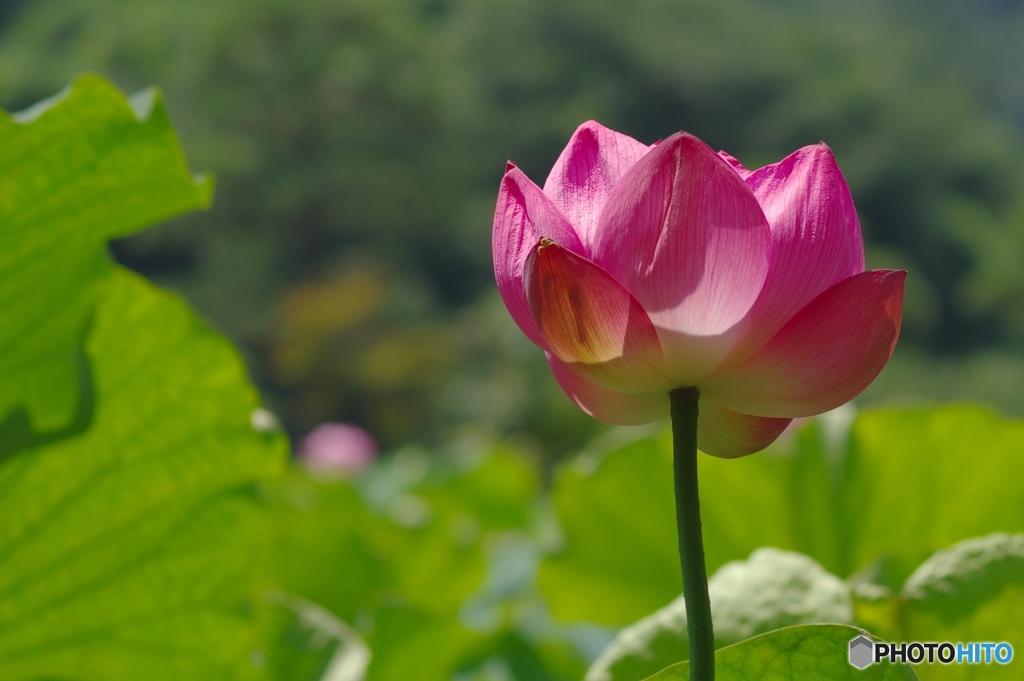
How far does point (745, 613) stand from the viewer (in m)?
0.31

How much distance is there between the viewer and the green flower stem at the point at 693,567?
0.60ft

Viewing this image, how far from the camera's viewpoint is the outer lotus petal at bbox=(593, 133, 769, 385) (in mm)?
195

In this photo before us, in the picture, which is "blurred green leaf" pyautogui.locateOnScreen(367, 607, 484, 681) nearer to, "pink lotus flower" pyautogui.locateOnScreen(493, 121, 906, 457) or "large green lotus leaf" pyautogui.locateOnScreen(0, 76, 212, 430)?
"large green lotus leaf" pyautogui.locateOnScreen(0, 76, 212, 430)

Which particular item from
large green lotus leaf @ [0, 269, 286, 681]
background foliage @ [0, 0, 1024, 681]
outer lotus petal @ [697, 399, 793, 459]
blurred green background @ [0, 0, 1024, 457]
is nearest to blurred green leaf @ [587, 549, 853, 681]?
background foliage @ [0, 0, 1024, 681]

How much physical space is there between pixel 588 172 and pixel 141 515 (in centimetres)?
30

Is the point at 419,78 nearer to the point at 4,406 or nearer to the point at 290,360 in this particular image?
the point at 290,360

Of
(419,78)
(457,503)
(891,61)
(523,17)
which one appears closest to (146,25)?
(419,78)

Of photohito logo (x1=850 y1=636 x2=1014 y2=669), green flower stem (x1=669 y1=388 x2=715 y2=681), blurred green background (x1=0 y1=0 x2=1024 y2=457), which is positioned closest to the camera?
green flower stem (x1=669 y1=388 x2=715 y2=681)

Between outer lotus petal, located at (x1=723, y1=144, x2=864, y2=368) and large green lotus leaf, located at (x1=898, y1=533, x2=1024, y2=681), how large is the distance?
0.51ft

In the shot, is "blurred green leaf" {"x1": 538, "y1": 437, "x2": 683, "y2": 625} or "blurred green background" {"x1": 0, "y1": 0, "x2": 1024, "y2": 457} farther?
"blurred green background" {"x1": 0, "y1": 0, "x2": 1024, "y2": 457}

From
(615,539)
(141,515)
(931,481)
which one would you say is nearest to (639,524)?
(615,539)

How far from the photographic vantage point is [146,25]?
57.1ft

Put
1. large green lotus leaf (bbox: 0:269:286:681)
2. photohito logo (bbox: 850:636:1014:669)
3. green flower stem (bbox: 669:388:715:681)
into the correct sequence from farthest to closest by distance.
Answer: large green lotus leaf (bbox: 0:269:286:681), photohito logo (bbox: 850:636:1014:669), green flower stem (bbox: 669:388:715:681)

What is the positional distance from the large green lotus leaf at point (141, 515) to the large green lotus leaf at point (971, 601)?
0.95ft
